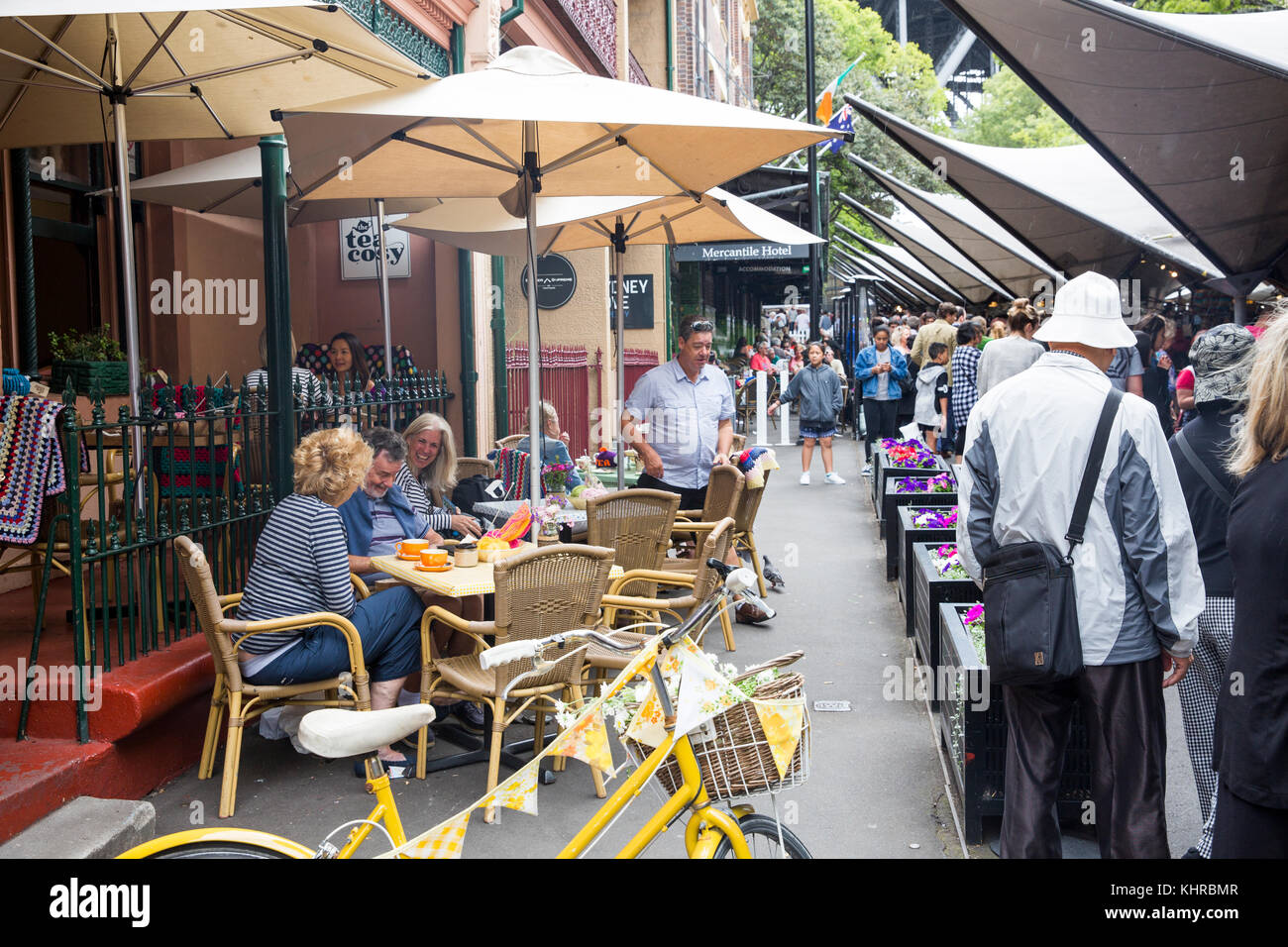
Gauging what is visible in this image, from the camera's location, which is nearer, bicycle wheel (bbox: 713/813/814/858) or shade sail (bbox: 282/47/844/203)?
bicycle wheel (bbox: 713/813/814/858)

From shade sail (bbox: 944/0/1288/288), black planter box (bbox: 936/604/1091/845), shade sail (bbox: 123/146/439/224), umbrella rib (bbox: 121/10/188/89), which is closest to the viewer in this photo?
black planter box (bbox: 936/604/1091/845)

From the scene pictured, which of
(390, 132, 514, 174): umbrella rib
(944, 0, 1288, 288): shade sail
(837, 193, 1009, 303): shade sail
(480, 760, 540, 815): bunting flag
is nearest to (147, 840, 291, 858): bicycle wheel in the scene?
(480, 760, 540, 815): bunting flag

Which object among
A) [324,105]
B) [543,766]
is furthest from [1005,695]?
[324,105]

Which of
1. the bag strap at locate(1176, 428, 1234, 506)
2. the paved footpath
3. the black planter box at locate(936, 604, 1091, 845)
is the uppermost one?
the bag strap at locate(1176, 428, 1234, 506)

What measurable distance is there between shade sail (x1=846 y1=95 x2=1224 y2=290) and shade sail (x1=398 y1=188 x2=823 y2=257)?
6.47 feet

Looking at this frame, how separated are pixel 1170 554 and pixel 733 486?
4.27 metres

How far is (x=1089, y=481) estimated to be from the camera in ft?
11.6

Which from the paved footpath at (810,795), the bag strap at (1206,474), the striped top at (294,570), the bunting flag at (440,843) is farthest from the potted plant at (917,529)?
the bunting flag at (440,843)

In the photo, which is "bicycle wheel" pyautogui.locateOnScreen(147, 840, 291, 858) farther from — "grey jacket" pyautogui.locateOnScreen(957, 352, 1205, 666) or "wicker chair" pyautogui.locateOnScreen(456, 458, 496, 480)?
"wicker chair" pyautogui.locateOnScreen(456, 458, 496, 480)

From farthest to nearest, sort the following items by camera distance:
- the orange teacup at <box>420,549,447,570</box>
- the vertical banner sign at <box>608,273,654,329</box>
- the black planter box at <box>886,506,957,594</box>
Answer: the vertical banner sign at <box>608,273,654,329</box> → the black planter box at <box>886,506,957,594</box> → the orange teacup at <box>420,549,447,570</box>

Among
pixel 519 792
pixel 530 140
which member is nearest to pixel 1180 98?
pixel 530 140

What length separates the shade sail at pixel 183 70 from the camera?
628cm

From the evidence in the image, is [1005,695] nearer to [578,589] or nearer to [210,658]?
[578,589]

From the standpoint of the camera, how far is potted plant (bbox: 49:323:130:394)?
19.0ft
